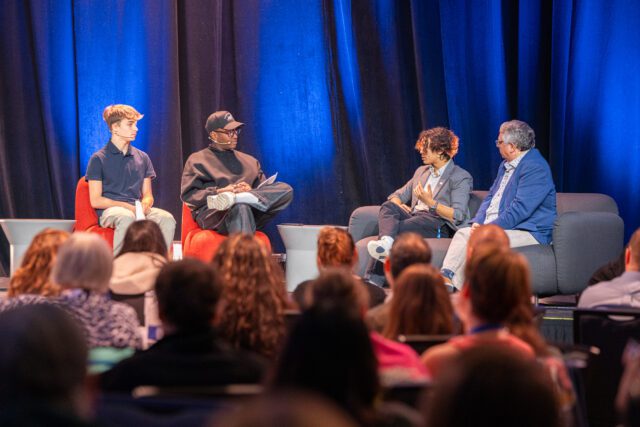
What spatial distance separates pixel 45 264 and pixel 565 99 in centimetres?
379

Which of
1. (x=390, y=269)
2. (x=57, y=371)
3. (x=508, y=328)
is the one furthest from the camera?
(x=390, y=269)

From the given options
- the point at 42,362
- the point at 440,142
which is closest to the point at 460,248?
the point at 440,142

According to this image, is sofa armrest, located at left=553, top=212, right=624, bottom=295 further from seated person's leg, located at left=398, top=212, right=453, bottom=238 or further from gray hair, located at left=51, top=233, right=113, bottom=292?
gray hair, located at left=51, top=233, right=113, bottom=292

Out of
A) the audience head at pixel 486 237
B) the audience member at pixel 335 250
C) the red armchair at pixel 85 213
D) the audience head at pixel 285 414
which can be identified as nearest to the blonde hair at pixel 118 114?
the red armchair at pixel 85 213

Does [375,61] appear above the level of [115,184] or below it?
above

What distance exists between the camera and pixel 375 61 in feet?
20.8

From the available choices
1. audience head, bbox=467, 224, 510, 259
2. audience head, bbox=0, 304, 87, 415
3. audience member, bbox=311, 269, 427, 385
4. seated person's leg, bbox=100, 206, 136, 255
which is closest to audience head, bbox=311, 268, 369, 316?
audience member, bbox=311, 269, 427, 385

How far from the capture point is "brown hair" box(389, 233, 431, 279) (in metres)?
3.06

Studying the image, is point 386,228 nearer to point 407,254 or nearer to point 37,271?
point 407,254

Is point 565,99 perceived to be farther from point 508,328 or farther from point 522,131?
point 508,328

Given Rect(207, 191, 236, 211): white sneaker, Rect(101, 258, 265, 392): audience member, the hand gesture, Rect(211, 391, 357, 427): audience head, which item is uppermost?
the hand gesture

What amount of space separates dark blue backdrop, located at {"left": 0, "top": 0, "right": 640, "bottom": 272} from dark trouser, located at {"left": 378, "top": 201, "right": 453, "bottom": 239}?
80 cm

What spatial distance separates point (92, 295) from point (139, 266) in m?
0.84

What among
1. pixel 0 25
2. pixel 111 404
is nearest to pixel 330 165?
pixel 0 25
